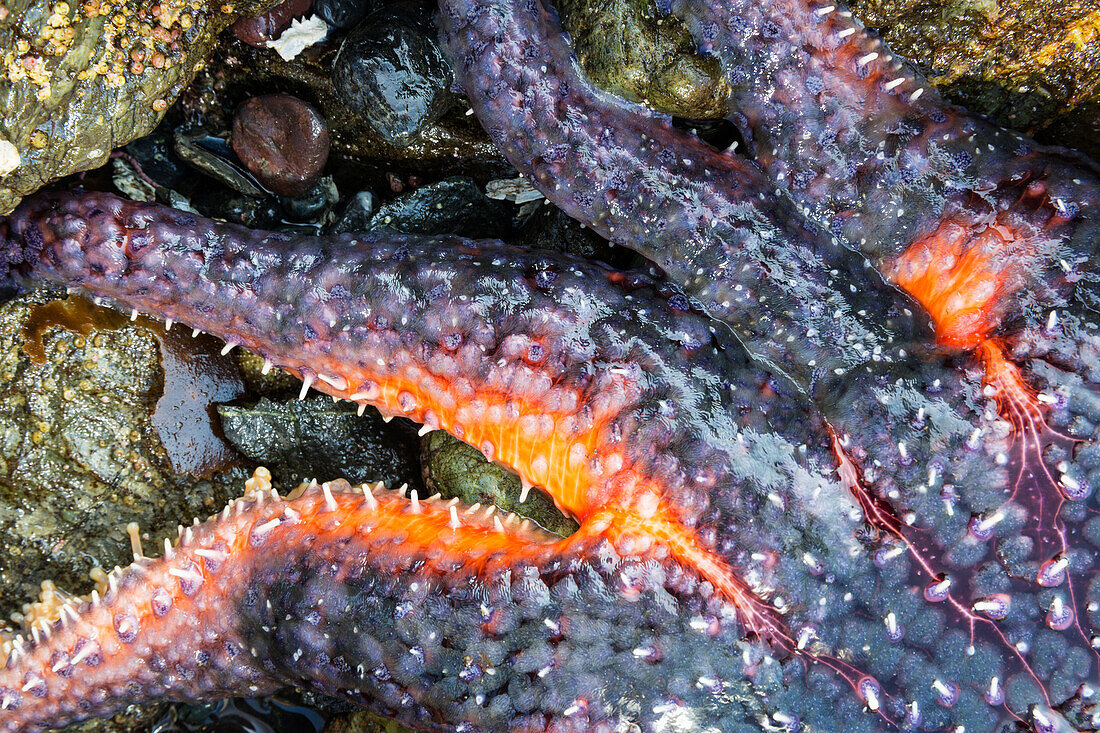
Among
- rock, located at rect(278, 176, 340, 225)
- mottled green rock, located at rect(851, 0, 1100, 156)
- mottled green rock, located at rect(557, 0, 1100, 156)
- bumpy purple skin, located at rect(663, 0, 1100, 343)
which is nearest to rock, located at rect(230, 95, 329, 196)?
rock, located at rect(278, 176, 340, 225)

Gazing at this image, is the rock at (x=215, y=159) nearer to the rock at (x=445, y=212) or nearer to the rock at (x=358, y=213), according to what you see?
the rock at (x=358, y=213)

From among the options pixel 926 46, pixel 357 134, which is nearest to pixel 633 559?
pixel 926 46

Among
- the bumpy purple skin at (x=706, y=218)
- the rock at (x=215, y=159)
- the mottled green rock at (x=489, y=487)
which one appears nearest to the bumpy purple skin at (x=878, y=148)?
the bumpy purple skin at (x=706, y=218)

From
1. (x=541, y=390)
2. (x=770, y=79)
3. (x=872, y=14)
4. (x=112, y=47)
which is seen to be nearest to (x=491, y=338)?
(x=541, y=390)

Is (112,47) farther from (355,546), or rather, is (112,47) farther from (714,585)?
(714,585)

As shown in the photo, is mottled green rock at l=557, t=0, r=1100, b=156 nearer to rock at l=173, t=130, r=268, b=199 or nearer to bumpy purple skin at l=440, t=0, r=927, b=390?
bumpy purple skin at l=440, t=0, r=927, b=390

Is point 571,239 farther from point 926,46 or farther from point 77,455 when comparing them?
point 77,455
